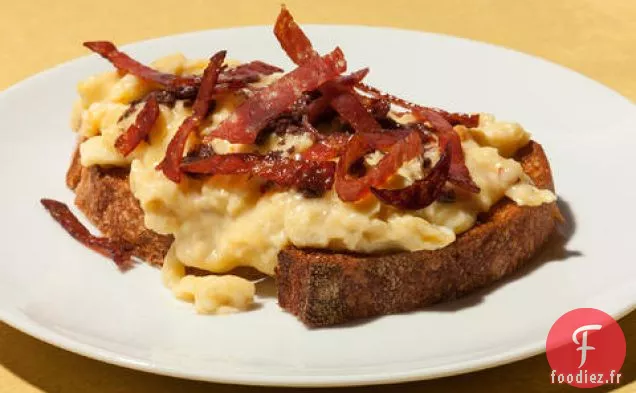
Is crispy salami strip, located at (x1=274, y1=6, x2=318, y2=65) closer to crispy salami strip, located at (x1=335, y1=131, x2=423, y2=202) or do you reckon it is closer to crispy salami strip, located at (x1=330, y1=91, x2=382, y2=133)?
crispy salami strip, located at (x1=330, y1=91, x2=382, y2=133)

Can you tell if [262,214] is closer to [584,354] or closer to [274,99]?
[274,99]

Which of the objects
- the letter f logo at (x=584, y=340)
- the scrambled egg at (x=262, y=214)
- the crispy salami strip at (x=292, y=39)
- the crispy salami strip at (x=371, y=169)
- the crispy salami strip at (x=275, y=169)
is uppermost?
the crispy salami strip at (x=292, y=39)

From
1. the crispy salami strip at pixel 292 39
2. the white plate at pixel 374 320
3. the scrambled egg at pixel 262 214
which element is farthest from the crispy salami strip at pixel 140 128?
the crispy salami strip at pixel 292 39

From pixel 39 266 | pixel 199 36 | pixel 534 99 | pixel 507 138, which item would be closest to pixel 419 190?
pixel 507 138

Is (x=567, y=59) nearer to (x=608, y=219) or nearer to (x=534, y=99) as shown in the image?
(x=534, y=99)

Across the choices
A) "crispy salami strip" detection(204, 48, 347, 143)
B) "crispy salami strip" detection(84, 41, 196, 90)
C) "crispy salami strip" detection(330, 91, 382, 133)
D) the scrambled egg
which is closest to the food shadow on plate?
the scrambled egg

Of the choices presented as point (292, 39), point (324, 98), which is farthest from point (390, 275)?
point (292, 39)

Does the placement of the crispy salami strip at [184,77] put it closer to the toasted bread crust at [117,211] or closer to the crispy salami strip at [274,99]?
the crispy salami strip at [274,99]
